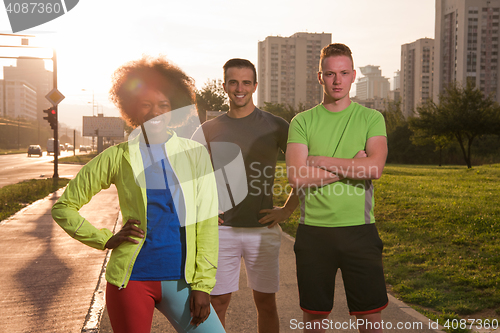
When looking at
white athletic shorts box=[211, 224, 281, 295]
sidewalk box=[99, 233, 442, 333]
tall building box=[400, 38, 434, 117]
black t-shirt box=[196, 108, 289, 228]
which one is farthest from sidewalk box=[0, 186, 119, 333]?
tall building box=[400, 38, 434, 117]

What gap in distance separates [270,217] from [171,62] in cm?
136

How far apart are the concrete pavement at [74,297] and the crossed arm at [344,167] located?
71.4 inches

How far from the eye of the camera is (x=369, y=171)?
8.60 ft

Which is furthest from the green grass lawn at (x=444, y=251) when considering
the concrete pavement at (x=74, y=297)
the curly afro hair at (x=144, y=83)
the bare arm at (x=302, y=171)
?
the curly afro hair at (x=144, y=83)

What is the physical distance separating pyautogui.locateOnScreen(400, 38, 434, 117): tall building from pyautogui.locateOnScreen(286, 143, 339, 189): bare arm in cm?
13860

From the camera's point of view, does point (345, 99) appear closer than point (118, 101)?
No

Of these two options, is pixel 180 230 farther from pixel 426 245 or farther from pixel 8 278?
pixel 426 245

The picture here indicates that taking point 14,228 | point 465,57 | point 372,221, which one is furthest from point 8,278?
point 465,57

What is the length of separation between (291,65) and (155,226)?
492ft

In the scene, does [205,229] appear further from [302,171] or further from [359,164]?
[359,164]

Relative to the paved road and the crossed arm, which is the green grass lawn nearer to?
the crossed arm

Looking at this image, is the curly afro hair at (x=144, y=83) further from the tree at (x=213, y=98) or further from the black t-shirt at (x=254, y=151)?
the tree at (x=213, y=98)

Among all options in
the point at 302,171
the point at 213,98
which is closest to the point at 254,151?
the point at 302,171

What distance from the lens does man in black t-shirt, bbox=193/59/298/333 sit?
10.7 feet
